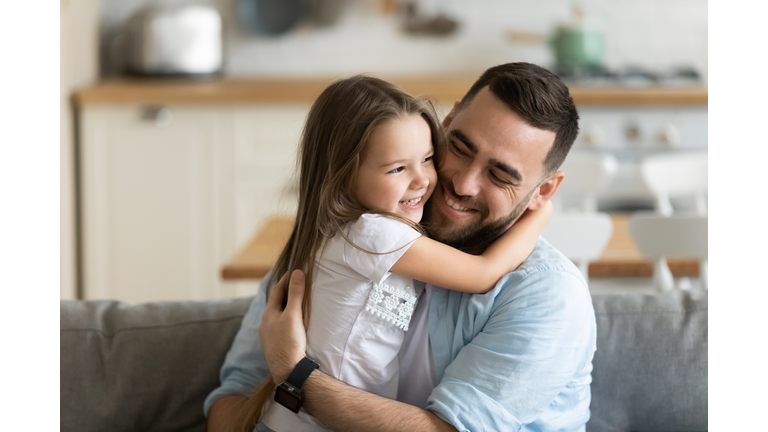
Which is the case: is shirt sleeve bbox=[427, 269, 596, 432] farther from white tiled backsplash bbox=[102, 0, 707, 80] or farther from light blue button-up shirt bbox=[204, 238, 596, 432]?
white tiled backsplash bbox=[102, 0, 707, 80]

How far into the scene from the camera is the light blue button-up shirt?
105 cm

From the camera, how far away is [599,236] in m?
1.87

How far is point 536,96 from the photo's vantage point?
119 centimetres

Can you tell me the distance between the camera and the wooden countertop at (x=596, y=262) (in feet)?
5.82

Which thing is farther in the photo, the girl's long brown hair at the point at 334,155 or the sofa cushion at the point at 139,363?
the sofa cushion at the point at 139,363

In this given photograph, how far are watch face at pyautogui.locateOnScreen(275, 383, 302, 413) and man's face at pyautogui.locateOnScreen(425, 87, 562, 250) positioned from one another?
400mm

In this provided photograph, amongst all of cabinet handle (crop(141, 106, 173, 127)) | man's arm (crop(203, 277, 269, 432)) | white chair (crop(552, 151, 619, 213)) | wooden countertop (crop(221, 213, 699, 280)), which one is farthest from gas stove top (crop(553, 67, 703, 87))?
man's arm (crop(203, 277, 269, 432))

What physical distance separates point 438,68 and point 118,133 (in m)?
1.86

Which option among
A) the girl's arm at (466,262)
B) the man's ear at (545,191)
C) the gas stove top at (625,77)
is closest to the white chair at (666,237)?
the man's ear at (545,191)

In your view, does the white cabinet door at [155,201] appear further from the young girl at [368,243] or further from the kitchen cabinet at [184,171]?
the young girl at [368,243]

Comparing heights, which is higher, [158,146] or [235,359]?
[158,146]
